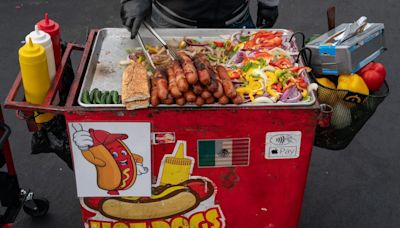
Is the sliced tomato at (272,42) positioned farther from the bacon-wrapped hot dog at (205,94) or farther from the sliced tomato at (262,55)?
the bacon-wrapped hot dog at (205,94)

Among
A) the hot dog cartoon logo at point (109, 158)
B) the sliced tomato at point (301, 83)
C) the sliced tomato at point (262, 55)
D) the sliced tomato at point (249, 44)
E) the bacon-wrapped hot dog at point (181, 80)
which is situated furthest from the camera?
the sliced tomato at point (249, 44)

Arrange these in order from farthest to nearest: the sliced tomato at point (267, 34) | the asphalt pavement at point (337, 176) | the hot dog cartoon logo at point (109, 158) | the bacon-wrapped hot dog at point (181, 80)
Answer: the asphalt pavement at point (337, 176)
the sliced tomato at point (267, 34)
the hot dog cartoon logo at point (109, 158)
the bacon-wrapped hot dog at point (181, 80)

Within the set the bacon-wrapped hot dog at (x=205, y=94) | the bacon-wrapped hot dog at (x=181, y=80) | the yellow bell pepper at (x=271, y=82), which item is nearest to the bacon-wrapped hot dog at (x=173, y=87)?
the bacon-wrapped hot dog at (x=181, y=80)

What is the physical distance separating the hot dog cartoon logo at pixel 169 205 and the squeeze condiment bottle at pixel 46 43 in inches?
30.4

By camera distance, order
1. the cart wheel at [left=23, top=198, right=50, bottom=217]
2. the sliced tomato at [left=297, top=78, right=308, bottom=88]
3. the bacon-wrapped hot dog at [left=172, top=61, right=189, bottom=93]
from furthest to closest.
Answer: the cart wheel at [left=23, top=198, right=50, bottom=217], the sliced tomato at [left=297, top=78, right=308, bottom=88], the bacon-wrapped hot dog at [left=172, top=61, right=189, bottom=93]

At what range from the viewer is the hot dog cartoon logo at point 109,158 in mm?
2822

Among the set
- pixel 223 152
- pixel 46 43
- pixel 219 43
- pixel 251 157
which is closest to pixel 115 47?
pixel 46 43

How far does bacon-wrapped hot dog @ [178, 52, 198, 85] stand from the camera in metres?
2.71

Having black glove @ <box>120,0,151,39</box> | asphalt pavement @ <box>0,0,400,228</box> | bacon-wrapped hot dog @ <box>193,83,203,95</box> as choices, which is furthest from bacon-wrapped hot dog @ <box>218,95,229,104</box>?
asphalt pavement @ <box>0,0,400,228</box>

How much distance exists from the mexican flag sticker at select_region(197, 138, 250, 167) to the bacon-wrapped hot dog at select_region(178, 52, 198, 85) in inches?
14.4

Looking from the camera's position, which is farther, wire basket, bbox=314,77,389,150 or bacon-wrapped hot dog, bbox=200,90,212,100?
wire basket, bbox=314,77,389,150

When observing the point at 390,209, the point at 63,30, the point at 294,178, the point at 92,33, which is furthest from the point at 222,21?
the point at 63,30

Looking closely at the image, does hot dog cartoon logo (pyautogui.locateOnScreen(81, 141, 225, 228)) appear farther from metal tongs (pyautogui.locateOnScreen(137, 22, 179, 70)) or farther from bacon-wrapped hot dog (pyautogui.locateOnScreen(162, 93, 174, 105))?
metal tongs (pyautogui.locateOnScreen(137, 22, 179, 70))

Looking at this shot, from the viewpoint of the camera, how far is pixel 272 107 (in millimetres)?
2789
